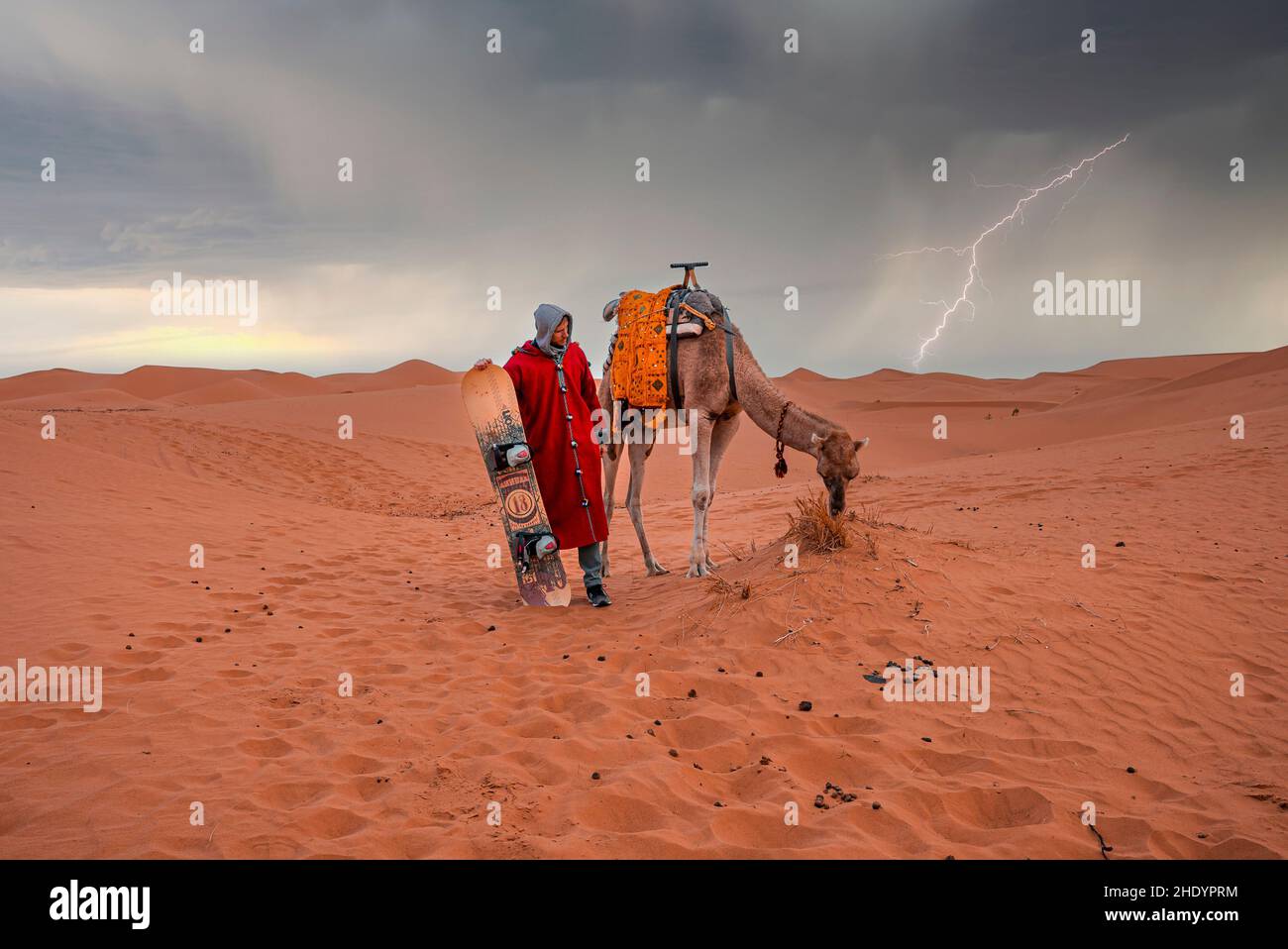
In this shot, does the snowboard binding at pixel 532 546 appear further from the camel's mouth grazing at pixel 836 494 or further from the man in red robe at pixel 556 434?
the camel's mouth grazing at pixel 836 494

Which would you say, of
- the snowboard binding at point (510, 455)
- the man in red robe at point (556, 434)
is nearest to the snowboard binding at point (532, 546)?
the man in red robe at point (556, 434)

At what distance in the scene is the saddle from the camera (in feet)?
26.3

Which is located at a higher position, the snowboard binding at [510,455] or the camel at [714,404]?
the camel at [714,404]

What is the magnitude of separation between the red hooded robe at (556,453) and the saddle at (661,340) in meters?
1.19

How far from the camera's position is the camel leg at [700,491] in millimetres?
7945

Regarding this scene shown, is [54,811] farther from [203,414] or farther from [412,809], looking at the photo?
[203,414]

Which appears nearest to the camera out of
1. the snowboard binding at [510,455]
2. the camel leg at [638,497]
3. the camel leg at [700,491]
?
the snowboard binding at [510,455]

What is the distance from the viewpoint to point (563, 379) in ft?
23.7

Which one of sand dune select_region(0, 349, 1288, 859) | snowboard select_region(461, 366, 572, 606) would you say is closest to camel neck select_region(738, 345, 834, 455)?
sand dune select_region(0, 349, 1288, 859)

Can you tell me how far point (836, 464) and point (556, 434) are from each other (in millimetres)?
2636

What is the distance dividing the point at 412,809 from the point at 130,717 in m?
2.32

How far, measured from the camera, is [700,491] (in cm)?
797

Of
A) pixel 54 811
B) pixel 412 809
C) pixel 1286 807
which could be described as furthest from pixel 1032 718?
pixel 54 811

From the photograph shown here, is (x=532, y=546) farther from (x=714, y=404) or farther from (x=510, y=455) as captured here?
(x=714, y=404)
